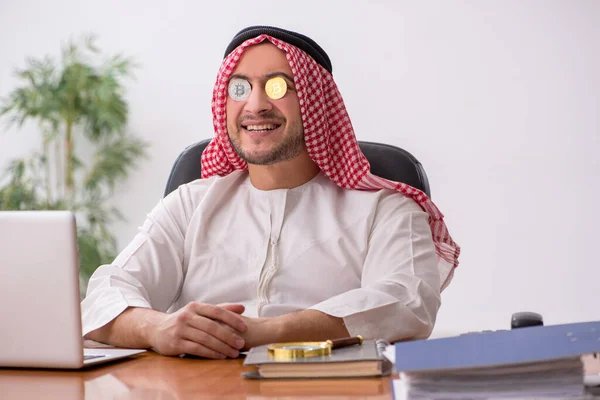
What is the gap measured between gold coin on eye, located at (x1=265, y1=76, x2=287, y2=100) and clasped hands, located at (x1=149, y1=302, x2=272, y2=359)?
0.80 m

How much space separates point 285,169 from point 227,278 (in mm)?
390

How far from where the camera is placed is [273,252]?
2.23m

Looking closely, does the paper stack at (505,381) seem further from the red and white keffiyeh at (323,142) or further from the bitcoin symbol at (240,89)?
the bitcoin symbol at (240,89)

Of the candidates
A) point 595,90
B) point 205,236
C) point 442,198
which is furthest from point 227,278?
point 595,90

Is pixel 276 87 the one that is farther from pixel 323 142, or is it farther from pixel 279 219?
pixel 279 219

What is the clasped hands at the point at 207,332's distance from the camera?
5.27 ft

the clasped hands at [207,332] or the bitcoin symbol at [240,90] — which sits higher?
the bitcoin symbol at [240,90]

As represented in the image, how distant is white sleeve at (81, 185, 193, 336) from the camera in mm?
1928

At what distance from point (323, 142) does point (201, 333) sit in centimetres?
91

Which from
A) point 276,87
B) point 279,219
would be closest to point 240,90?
point 276,87

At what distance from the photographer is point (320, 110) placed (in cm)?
238

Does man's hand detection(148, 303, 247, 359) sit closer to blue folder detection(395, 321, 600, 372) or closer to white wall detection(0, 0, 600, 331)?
blue folder detection(395, 321, 600, 372)

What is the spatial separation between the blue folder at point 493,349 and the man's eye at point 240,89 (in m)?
1.40

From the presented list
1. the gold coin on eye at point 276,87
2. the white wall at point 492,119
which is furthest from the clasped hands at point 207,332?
the white wall at point 492,119
